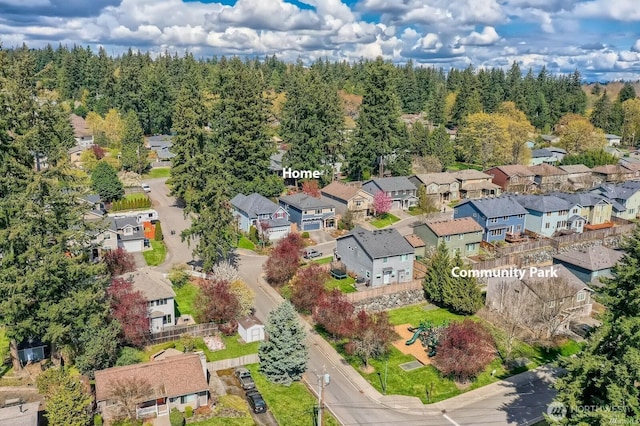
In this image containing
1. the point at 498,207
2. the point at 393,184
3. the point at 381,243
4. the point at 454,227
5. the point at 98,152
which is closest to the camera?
the point at 381,243

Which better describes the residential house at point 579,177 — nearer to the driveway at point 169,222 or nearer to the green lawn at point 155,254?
the driveway at point 169,222

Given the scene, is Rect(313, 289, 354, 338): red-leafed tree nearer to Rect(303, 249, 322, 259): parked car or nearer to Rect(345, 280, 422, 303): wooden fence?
Rect(345, 280, 422, 303): wooden fence

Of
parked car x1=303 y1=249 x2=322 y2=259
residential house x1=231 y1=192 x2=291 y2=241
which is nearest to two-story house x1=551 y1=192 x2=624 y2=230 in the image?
parked car x1=303 y1=249 x2=322 y2=259

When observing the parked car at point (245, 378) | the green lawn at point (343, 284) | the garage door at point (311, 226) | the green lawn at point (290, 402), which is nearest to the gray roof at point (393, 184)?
the garage door at point (311, 226)

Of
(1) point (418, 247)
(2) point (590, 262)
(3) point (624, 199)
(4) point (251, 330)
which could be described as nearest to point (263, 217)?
(1) point (418, 247)

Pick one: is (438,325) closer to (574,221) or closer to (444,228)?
A: (444,228)

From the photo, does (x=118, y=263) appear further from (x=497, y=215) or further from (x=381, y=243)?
(x=497, y=215)

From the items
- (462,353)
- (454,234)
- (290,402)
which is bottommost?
(290,402)

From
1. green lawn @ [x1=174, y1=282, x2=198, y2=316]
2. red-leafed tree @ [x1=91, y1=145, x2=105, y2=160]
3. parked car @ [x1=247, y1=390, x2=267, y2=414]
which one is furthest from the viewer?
red-leafed tree @ [x1=91, y1=145, x2=105, y2=160]
